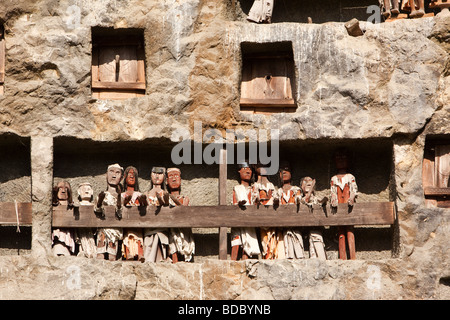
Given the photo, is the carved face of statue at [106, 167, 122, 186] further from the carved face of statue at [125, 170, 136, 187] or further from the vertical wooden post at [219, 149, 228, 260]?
the vertical wooden post at [219, 149, 228, 260]

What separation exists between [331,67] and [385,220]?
1895mm

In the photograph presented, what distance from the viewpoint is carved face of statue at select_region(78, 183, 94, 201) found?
15.2 meters

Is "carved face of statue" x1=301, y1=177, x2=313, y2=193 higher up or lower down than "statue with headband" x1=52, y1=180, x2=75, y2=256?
higher up

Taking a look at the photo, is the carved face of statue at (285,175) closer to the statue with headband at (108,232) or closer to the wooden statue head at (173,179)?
the wooden statue head at (173,179)

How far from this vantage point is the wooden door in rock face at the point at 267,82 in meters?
15.5

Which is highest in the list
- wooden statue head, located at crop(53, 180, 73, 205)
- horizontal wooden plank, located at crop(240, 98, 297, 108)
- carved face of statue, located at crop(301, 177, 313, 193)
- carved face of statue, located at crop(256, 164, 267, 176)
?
horizontal wooden plank, located at crop(240, 98, 297, 108)

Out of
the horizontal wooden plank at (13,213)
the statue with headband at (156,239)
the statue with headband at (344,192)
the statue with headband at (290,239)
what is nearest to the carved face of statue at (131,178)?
the statue with headband at (156,239)

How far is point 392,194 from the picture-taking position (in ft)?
49.7

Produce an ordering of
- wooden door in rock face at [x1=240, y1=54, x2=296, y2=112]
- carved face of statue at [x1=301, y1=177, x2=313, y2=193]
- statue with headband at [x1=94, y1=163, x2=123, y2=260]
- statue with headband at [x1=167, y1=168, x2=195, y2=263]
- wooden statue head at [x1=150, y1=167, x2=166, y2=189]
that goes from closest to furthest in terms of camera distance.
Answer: statue with headband at [x1=94, y1=163, x2=123, y2=260]
statue with headband at [x1=167, y1=168, x2=195, y2=263]
carved face of statue at [x1=301, y1=177, x2=313, y2=193]
wooden statue head at [x1=150, y1=167, x2=166, y2=189]
wooden door in rock face at [x1=240, y1=54, x2=296, y2=112]

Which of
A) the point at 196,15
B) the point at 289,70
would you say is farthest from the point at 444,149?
the point at 196,15

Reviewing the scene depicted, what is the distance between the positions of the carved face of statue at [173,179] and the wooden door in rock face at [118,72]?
3.32 feet

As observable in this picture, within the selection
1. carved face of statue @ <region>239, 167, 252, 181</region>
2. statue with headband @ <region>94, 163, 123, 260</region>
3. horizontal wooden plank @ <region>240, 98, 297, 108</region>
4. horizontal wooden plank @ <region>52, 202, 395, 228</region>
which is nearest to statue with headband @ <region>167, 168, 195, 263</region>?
horizontal wooden plank @ <region>52, 202, 395, 228</region>

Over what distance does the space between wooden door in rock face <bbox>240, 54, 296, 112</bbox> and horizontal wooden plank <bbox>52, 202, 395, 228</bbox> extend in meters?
1.31

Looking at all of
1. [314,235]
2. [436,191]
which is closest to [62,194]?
[314,235]
